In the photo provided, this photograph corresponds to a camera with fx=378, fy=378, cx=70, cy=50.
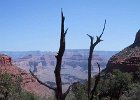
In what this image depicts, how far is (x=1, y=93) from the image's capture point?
63875mm

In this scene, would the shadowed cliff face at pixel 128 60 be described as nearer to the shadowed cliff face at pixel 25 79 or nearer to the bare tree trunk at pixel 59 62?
the shadowed cliff face at pixel 25 79

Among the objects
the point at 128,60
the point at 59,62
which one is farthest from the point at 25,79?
the point at 59,62

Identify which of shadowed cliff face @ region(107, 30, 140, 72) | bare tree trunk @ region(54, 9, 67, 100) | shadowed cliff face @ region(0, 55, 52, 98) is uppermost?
bare tree trunk @ region(54, 9, 67, 100)

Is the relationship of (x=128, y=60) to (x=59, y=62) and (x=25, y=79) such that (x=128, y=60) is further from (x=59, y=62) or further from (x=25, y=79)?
(x=59, y=62)

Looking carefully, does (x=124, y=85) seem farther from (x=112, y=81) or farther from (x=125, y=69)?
(x=125, y=69)

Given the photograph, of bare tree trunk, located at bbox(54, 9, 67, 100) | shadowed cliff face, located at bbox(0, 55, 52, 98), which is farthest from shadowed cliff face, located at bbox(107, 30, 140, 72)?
bare tree trunk, located at bbox(54, 9, 67, 100)

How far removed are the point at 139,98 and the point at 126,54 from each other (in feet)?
167

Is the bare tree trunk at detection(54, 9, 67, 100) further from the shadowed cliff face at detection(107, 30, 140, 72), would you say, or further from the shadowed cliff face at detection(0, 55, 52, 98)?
the shadowed cliff face at detection(0, 55, 52, 98)

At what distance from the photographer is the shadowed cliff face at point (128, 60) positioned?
87.9 metres

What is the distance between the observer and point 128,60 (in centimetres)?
9100

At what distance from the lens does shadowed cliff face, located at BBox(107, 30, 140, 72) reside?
8794cm

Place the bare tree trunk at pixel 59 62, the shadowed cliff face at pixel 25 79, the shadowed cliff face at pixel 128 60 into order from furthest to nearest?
1. the shadowed cliff face at pixel 25 79
2. the shadowed cliff face at pixel 128 60
3. the bare tree trunk at pixel 59 62

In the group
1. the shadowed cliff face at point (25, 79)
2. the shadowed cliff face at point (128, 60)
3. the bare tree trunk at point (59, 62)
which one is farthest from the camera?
the shadowed cliff face at point (25, 79)

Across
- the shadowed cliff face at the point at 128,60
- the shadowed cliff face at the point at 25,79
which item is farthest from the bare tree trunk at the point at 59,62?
the shadowed cliff face at the point at 25,79
